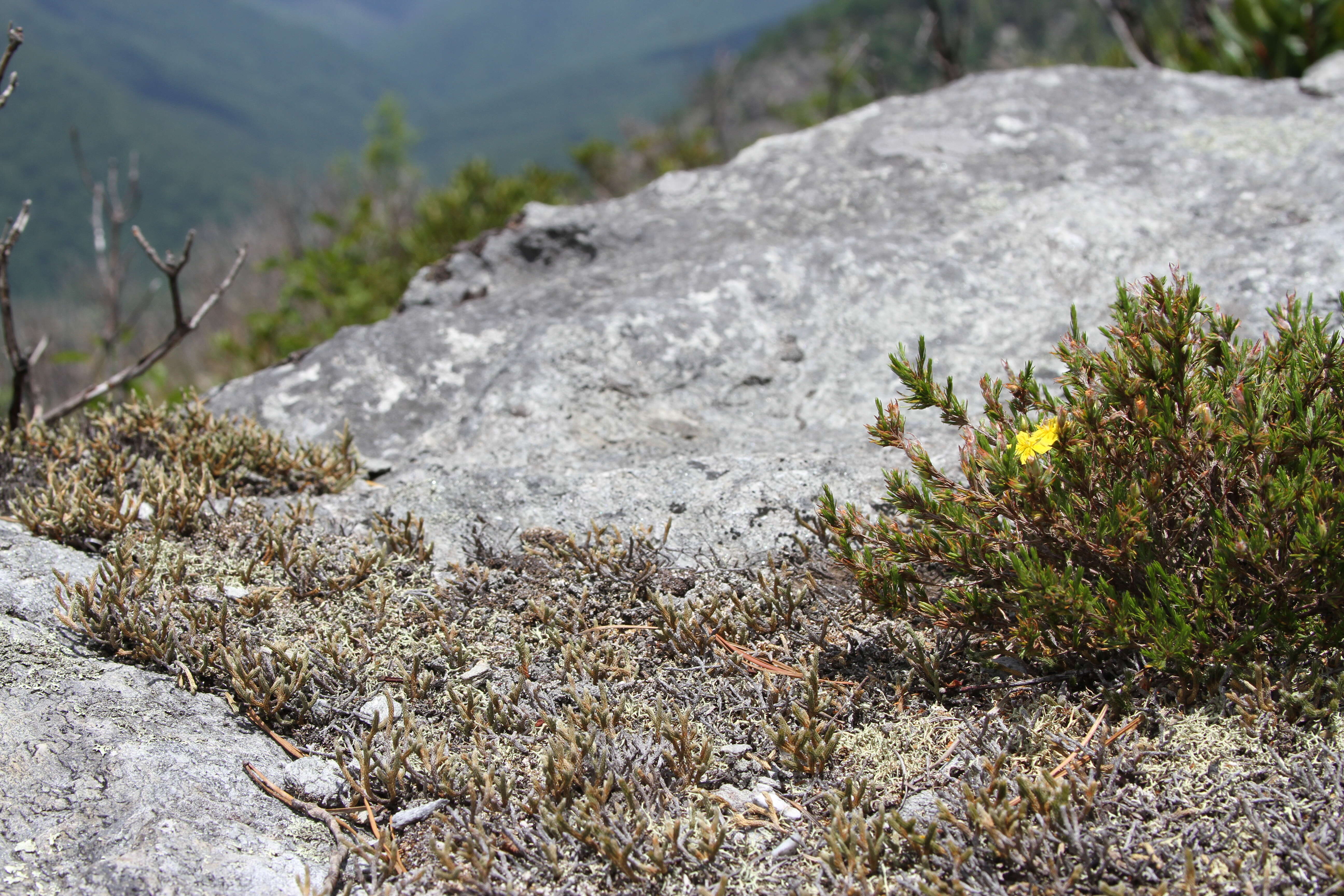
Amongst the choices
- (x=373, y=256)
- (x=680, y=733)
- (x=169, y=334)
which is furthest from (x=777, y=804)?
(x=373, y=256)

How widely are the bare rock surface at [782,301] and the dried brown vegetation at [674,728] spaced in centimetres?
30

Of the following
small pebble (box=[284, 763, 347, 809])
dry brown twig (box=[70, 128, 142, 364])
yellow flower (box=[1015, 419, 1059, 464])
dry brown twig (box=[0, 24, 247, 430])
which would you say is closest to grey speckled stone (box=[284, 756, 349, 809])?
small pebble (box=[284, 763, 347, 809])

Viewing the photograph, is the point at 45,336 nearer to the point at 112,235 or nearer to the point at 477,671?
the point at 112,235

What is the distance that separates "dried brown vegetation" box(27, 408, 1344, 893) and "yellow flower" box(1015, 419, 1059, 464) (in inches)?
22.4

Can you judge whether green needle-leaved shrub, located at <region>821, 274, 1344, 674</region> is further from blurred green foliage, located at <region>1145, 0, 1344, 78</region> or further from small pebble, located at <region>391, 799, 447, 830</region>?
blurred green foliage, located at <region>1145, 0, 1344, 78</region>

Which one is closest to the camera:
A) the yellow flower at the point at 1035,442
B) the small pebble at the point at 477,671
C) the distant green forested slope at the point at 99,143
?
the yellow flower at the point at 1035,442

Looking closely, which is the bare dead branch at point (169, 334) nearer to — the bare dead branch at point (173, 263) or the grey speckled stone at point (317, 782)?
the bare dead branch at point (173, 263)

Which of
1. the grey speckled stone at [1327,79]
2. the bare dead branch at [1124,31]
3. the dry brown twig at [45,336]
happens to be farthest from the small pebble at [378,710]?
the bare dead branch at [1124,31]

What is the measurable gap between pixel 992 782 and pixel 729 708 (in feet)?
2.29

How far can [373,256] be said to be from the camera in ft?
44.1

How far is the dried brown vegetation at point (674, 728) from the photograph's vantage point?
1.82 metres

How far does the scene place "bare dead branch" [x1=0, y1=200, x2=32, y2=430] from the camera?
358 centimetres

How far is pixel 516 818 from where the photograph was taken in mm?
2010

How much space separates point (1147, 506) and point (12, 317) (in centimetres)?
454
